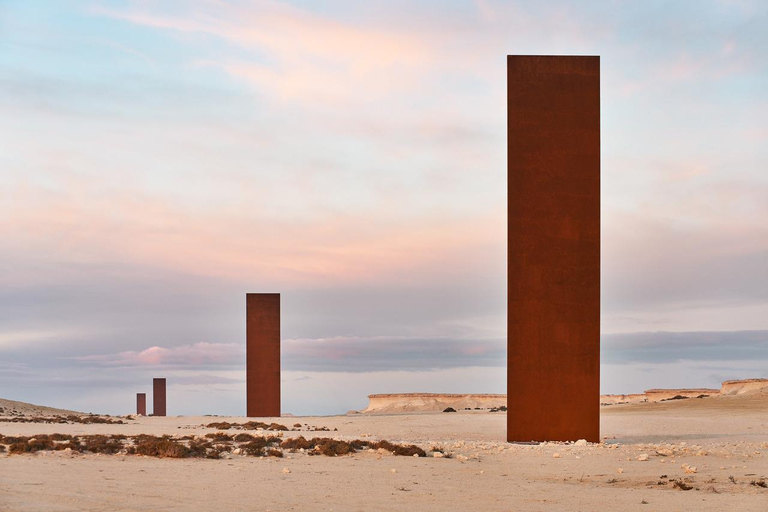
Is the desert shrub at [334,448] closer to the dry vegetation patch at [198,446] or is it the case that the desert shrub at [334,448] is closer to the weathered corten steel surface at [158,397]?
the dry vegetation patch at [198,446]

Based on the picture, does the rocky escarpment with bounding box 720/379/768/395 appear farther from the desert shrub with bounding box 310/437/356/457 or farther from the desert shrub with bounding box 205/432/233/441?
the desert shrub with bounding box 310/437/356/457

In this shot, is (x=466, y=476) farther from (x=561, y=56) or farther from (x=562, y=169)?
(x=561, y=56)

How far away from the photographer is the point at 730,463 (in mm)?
12672

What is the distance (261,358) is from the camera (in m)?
30.2

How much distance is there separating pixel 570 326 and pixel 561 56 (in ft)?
16.8

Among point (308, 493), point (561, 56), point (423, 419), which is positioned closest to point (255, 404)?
point (423, 419)

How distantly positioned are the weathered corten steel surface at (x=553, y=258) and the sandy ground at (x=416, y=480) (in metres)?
0.95

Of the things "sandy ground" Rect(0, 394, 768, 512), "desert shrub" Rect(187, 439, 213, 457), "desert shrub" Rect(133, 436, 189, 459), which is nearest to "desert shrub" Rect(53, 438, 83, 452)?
"sandy ground" Rect(0, 394, 768, 512)

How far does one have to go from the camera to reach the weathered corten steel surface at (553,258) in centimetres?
1539

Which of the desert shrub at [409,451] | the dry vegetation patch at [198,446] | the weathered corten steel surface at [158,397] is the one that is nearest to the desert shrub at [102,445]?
the dry vegetation patch at [198,446]

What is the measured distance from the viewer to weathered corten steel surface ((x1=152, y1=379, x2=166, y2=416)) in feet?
138

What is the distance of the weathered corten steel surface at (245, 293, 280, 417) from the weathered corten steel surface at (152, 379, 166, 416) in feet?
44.8

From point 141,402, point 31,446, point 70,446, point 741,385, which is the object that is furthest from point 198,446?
point 141,402

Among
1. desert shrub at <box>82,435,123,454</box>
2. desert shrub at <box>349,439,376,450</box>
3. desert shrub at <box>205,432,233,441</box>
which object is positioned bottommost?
desert shrub at <box>205,432,233,441</box>
